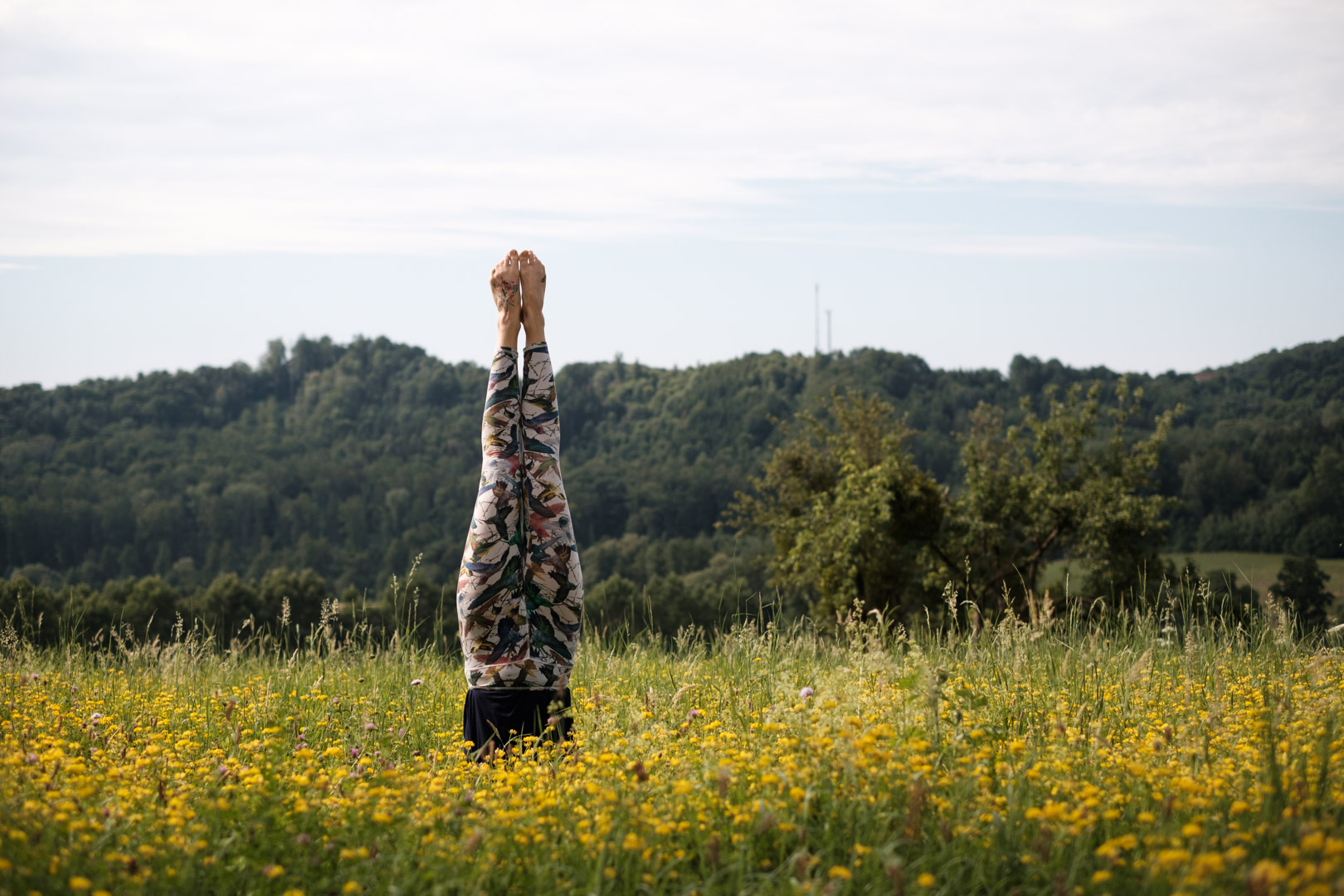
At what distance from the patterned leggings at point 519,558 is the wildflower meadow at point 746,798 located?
1.26 feet

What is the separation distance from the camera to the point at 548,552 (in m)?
4.34

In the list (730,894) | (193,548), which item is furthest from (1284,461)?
(193,548)

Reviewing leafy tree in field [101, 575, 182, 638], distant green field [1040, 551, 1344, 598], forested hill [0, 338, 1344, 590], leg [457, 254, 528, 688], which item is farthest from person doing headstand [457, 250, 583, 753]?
forested hill [0, 338, 1344, 590]

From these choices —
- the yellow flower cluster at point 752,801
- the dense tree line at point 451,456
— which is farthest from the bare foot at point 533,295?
the dense tree line at point 451,456

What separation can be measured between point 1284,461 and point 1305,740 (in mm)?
48691

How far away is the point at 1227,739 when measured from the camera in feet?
11.2

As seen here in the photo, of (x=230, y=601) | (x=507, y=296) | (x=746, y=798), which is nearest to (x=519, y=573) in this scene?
Result: (x=507, y=296)

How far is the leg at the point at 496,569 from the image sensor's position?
421 cm

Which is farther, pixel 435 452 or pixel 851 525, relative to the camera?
pixel 435 452

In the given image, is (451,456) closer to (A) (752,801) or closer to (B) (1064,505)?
(B) (1064,505)

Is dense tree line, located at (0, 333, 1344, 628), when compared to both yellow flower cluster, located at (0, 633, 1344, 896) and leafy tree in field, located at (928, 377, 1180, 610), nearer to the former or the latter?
leafy tree in field, located at (928, 377, 1180, 610)

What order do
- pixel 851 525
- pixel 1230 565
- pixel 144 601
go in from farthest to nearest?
pixel 144 601 < pixel 851 525 < pixel 1230 565

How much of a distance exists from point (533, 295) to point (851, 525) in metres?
23.1

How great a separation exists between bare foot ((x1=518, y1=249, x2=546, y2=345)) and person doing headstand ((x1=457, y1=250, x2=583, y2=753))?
0.63ft
